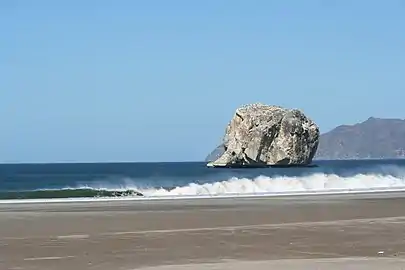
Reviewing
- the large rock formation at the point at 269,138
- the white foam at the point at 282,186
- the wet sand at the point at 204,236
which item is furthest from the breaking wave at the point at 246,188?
the large rock formation at the point at 269,138

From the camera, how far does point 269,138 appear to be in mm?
151750

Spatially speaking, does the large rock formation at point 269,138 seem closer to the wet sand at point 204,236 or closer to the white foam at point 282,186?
the white foam at point 282,186

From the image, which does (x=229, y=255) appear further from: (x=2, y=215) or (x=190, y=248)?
(x=2, y=215)

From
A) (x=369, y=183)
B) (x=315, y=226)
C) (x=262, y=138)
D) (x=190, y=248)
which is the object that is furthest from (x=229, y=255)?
(x=262, y=138)

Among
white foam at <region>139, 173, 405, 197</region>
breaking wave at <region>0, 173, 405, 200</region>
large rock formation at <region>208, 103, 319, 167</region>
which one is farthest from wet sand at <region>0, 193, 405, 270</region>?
large rock formation at <region>208, 103, 319, 167</region>

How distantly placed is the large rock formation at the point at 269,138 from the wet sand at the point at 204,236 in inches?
4882

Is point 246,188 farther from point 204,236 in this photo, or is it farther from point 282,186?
point 204,236

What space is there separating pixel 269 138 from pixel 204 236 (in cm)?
13593

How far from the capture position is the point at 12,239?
53.1 ft

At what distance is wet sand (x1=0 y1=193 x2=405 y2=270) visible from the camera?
40.5 ft

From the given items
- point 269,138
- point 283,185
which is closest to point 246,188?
point 283,185

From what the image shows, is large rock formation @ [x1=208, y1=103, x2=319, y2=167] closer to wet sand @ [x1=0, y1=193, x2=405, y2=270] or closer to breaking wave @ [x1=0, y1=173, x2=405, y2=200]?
breaking wave @ [x1=0, y1=173, x2=405, y2=200]

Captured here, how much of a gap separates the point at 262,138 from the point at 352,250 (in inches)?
5406

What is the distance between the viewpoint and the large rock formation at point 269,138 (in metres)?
152
